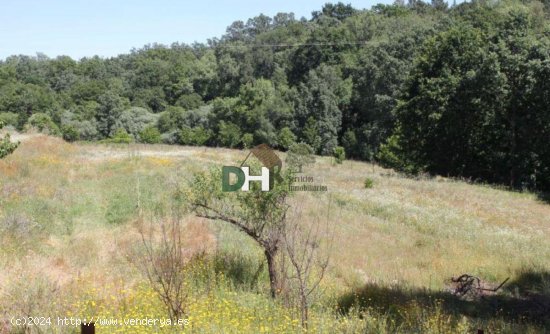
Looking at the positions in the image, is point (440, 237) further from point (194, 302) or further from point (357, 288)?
point (194, 302)

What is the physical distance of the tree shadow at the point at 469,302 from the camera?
8.84 meters

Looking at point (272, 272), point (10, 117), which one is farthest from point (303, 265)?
point (10, 117)

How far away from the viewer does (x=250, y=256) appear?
34.9 ft

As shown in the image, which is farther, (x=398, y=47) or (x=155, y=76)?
(x=155, y=76)

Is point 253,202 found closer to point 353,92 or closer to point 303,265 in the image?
point 303,265

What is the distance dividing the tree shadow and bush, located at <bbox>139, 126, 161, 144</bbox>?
202ft

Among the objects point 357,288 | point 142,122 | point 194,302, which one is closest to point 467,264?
point 357,288

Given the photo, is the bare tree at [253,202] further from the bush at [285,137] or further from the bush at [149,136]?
the bush at [149,136]

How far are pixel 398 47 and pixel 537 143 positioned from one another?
27.4 metres

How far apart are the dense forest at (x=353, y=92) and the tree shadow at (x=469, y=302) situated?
24.2 metres

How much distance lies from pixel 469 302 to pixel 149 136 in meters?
63.7

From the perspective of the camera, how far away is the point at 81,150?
26766 mm

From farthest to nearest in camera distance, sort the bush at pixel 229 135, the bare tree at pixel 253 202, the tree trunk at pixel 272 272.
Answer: the bush at pixel 229 135 → the bare tree at pixel 253 202 → the tree trunk at pixel 272 272

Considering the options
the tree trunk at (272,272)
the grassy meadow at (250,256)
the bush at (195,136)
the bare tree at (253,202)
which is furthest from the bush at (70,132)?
the tree trunk at (272,272)
